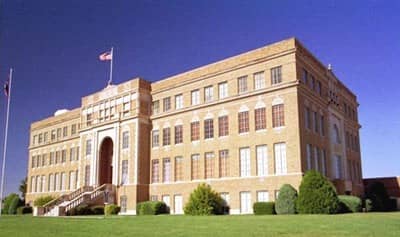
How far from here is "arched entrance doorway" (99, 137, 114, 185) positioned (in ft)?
161

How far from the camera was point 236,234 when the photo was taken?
14945 millimetres

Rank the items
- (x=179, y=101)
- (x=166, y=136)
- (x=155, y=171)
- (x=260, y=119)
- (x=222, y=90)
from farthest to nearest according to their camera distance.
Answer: (x=155, y=171) < (x=166, y=136) < (x=179, y=101) < (x=222, y=90) < (x=260, y=119)

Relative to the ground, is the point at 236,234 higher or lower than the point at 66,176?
lower

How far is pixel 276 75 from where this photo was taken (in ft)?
117

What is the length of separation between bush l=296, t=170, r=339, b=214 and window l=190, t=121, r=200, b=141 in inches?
552

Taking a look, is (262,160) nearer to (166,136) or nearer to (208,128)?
(208,128)

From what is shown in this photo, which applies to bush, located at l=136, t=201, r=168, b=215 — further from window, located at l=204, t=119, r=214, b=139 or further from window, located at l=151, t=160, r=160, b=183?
window, located at l=204, t=119, r=214, b=139

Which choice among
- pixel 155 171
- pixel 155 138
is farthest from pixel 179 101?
pixel 155 171

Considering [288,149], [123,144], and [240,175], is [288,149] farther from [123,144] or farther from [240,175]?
[123,144]

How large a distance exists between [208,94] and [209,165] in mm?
7133

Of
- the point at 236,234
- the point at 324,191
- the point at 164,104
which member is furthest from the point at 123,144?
the point at 236,234

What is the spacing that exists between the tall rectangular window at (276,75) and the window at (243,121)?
383cm

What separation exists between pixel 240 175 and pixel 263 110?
623 cm

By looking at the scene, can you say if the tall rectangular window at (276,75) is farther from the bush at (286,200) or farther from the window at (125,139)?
the window at (125,139)
